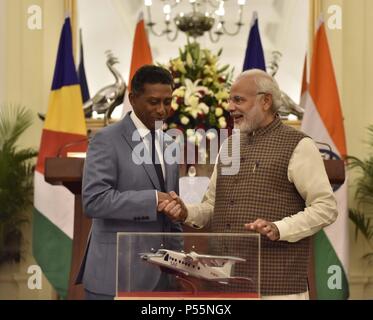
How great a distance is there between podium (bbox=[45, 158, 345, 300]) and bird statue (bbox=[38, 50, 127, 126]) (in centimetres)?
191

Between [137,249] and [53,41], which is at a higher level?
[53,41]

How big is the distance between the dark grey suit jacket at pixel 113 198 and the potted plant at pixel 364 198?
388 centimetres

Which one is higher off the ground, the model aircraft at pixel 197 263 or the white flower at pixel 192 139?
the white flower at pixel 192 139

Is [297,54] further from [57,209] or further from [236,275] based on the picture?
[236,275]

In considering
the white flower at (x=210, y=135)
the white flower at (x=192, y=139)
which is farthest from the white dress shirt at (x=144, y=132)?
the white flower at (x=210, y=135)

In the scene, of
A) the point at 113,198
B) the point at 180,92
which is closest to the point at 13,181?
the point at 180,92

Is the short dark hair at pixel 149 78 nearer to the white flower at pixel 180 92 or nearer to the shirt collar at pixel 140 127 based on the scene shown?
the shirt collar at pixel 140 127

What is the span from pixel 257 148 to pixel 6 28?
480cm

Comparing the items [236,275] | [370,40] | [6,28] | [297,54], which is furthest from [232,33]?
[236,275]

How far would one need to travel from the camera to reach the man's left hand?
2.81 metres

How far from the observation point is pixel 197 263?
2.59m

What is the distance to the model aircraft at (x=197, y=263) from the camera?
255 centimetres

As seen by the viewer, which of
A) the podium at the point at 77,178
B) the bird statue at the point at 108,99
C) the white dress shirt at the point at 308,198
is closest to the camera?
the white dress shirt at the point at 308,198

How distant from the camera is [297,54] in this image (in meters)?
7.85
